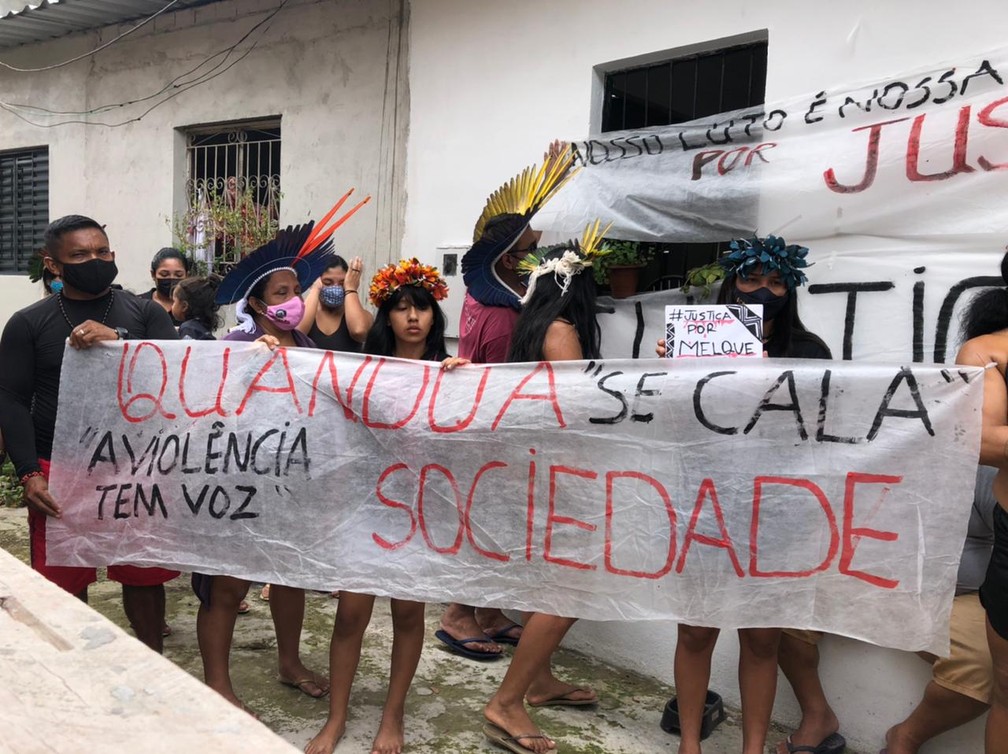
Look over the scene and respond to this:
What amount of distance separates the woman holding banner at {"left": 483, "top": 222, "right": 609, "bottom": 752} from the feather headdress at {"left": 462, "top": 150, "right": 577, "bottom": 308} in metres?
0.38

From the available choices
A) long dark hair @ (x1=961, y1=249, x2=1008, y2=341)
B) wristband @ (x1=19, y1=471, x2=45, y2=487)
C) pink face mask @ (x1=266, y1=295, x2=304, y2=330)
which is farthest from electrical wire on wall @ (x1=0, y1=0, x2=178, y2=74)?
long dark hair @ (x1=961, y1=249, x2=1008, y2=341)

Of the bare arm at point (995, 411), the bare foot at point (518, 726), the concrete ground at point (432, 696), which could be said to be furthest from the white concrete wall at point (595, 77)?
the bare arm at point (995, 411)

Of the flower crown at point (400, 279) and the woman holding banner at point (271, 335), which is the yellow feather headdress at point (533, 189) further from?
the woman holding banner at point (271, 335)

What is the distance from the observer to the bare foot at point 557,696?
3.53m

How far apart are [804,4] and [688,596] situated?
2481 mm

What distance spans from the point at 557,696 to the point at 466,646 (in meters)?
0.61

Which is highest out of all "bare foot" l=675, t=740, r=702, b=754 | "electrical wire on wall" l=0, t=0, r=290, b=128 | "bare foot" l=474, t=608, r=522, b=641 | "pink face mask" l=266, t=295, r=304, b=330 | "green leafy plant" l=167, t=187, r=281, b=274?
"electrical wire on wall" l=0, t=0, r=290, b=128

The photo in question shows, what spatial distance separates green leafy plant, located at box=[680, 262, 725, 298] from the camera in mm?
3574

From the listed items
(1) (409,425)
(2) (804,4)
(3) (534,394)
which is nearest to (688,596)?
(3) (534,394)

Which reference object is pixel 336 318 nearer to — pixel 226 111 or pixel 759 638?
pixel 759 638

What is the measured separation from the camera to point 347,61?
Result: 5.84m

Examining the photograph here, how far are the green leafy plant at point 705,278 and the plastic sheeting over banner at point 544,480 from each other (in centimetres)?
95

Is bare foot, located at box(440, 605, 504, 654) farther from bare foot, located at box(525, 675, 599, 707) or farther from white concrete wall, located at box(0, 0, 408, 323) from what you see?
white concrete wall, located at box(0, 0, 408, 323)

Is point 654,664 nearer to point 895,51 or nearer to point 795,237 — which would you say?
point 795,237
